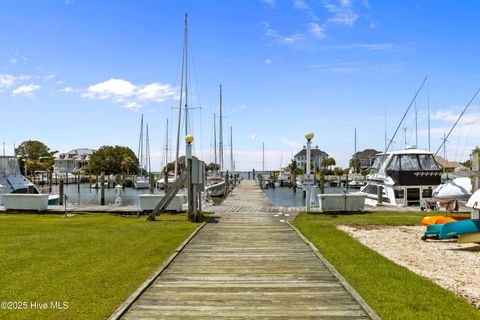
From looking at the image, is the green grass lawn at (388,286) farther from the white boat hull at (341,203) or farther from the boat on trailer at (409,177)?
the boat on trailer at (409,177)

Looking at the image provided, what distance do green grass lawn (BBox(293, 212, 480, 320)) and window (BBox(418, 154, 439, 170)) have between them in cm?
2093

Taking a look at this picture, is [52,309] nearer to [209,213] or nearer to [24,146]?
[209,213]

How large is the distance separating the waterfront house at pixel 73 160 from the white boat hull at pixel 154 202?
13525 cm

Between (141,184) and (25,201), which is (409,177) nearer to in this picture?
(25,201)

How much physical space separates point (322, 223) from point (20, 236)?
11.4 m

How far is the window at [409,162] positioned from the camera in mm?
31406

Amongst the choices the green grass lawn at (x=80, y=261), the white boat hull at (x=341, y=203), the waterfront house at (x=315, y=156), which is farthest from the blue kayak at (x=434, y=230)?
the waterfront house at (x=315, y=156)

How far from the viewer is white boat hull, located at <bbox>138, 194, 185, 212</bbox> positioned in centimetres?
2058

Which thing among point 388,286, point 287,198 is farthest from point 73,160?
point 388,286

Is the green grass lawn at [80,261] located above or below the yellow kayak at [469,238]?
below

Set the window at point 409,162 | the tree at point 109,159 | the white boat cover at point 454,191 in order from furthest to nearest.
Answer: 1. the tree at point 109,159
2. the window at point 409,162
3. the white boat cover at point 454,191

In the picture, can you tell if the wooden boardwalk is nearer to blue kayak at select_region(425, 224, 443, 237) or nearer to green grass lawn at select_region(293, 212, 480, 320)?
green grass lawn at select_region(293, 212, 480, 320)

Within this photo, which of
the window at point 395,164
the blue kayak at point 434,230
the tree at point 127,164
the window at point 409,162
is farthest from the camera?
the tree at point 127,164

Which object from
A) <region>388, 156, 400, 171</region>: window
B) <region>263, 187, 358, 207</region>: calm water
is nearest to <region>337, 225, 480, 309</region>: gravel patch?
<region>388, 156, 400, 171</region>: window
